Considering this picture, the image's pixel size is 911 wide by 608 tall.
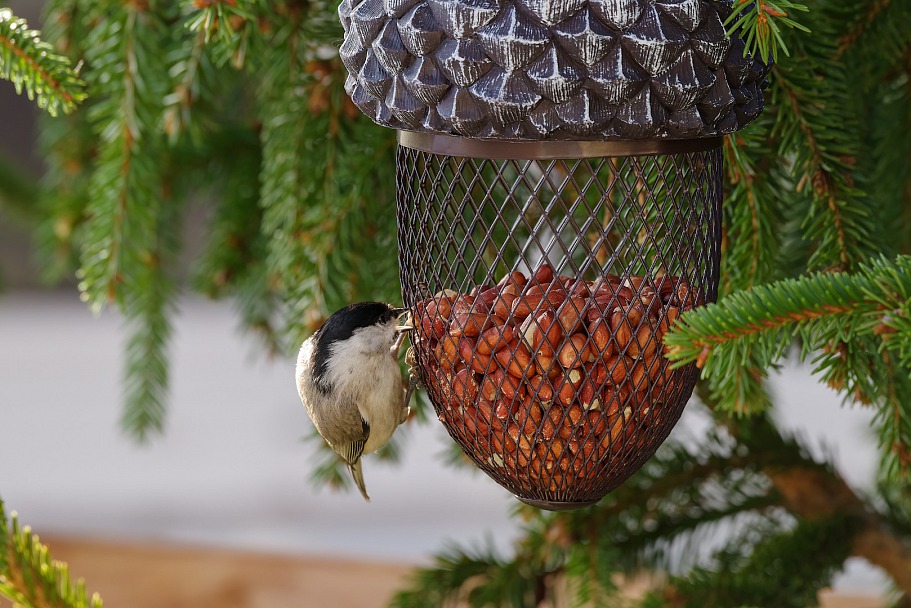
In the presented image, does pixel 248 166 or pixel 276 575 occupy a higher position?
pixel 248 166

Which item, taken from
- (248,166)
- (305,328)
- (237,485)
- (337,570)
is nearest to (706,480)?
(305,328)

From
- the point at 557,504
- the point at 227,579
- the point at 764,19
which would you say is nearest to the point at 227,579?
the point at 227,579

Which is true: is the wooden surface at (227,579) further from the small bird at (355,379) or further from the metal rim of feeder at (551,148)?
the metal rim of feeder at (551,148)

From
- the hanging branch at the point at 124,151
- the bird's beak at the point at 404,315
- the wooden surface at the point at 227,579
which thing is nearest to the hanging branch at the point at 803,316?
the bird's beak at the point at 404,315

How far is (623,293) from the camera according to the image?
0.56 meters

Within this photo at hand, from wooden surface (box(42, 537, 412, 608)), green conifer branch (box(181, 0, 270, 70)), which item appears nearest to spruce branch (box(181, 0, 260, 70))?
green conifer branch (box(181, 0, 270, 70))

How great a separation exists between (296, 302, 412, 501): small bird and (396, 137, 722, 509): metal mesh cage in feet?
0.30

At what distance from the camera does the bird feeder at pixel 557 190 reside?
466mm

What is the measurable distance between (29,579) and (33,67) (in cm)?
30

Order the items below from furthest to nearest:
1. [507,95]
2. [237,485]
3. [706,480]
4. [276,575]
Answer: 1. [237,485]
2. [276,575]
3. [706,480]
4. [507,95]

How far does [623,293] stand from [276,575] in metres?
1.14

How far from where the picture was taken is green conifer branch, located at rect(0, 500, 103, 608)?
45 cm

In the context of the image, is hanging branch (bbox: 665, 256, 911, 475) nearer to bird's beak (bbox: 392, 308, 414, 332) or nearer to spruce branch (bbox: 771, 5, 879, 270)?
spruce branch (bbox: 771, 5, 879, 270)

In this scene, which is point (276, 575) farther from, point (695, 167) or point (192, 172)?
point (695, 167)
